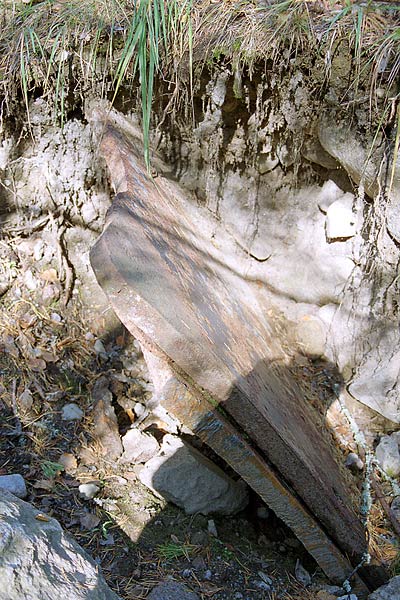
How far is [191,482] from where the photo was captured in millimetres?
2115

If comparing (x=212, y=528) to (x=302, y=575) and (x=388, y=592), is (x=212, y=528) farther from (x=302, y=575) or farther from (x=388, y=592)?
(x=388, y=592)

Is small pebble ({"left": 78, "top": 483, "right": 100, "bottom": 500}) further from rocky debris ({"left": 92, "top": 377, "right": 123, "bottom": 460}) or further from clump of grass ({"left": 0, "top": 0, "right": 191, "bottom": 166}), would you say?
clump of grass ({"left": 0, "top": 0, "right": 191, "bottom": 166})

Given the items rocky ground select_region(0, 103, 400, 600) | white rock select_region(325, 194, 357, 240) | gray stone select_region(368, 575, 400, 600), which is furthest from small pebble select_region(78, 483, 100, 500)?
white rock select_region(325, 194, 357, 240)

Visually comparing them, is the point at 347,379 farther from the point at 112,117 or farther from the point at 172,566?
the point at 112,117

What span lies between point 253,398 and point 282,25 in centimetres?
170

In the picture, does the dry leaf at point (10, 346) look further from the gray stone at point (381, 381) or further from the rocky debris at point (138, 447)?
the gray stone at point (381, 381)

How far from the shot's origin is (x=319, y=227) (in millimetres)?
3018

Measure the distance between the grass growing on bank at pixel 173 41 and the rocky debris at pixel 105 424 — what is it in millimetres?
1096

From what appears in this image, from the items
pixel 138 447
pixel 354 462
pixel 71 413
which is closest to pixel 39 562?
pixel 138 447

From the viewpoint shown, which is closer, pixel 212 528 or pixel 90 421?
pixel 212 528

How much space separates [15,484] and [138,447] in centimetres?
55

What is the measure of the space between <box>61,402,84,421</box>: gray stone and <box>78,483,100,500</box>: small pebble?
15.2 inches

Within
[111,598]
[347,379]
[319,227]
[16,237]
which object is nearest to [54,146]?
[16,237]

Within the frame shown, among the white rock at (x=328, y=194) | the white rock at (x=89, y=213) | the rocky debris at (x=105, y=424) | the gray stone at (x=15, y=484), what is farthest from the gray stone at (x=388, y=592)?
the white rock at (x=89, y=213)
